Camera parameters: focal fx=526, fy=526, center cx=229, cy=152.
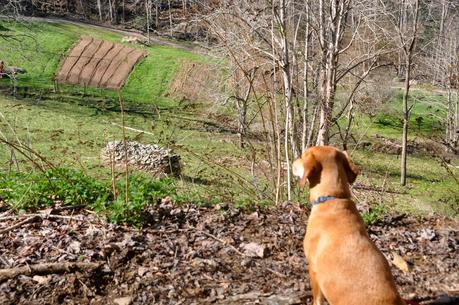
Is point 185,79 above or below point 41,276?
below

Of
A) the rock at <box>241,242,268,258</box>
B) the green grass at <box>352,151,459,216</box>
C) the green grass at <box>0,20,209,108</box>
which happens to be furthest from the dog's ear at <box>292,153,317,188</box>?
the green grass at <box>0,20,209,108</box>

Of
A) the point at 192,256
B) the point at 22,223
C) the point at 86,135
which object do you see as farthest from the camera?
the point at 86,135

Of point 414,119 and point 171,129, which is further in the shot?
point 414,119

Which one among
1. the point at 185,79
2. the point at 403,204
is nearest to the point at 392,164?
the point at 403,204

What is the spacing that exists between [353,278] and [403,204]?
16.3m

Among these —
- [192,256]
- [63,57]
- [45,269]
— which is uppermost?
[45,269]

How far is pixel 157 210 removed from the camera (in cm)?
604

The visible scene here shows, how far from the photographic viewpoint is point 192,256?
5.22 m

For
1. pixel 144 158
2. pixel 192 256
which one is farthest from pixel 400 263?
pixel 144 158

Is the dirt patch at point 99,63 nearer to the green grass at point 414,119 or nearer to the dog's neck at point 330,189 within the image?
the green grass at point 414,119

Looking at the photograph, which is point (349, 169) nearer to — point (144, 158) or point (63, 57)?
point (144, 158)

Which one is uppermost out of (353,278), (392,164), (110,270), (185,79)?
(353,278)

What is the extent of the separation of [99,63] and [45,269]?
3886 centimetres

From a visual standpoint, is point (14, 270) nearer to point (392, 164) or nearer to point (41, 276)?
point (41, 276)
